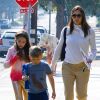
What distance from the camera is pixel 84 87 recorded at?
31.7ft

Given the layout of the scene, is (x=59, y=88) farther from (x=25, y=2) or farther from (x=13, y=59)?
(x=13, y=59)

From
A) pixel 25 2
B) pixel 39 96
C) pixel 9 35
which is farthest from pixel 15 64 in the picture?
pixel 9 35

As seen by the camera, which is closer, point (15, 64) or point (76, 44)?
point (76, 44)

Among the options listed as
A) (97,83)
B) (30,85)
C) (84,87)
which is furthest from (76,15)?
(97,83)

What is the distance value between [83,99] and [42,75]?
1.68 m

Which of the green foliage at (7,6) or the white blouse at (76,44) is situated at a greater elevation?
the white blouse at (76,44)

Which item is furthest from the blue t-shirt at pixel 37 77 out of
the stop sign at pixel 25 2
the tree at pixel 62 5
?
the tree at pixel 62 5

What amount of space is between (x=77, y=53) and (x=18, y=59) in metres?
0.95

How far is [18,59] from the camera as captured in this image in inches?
383

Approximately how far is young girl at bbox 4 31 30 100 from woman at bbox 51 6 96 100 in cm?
51

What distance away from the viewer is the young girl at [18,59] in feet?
31.1

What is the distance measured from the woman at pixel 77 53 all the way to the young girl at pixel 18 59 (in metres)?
0.51

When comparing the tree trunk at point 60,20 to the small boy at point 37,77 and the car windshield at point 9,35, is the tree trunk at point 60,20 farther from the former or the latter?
the small boy at point 37,77

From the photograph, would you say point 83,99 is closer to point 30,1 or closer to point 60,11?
point 30,1
